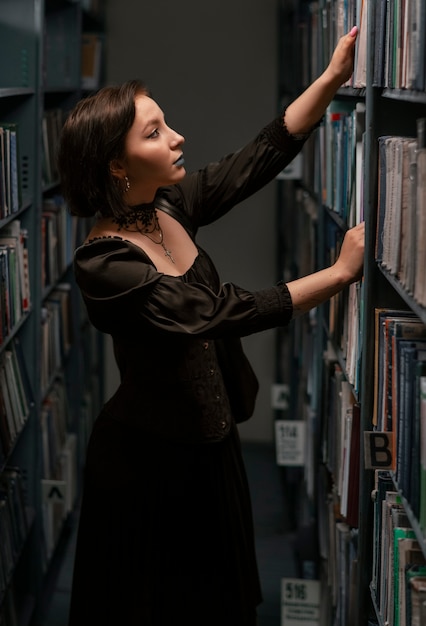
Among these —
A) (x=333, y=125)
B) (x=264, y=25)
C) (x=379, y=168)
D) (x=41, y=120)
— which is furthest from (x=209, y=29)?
(x=379, y=168)

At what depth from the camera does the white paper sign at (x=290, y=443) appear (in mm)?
3830

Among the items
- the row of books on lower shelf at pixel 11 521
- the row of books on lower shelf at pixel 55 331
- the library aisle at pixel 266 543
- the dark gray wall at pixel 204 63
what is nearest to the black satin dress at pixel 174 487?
the row of books on lower shelf at pixel 11 521

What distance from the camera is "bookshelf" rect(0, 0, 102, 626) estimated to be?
3.06 meters

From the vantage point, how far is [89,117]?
2.33 m

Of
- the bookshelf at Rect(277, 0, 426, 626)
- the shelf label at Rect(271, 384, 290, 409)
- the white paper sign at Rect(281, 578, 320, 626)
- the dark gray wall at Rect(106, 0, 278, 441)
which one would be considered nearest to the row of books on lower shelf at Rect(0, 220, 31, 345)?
the bookshelf at Rect(277, 0, 426, 626)

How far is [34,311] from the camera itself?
3416 mm

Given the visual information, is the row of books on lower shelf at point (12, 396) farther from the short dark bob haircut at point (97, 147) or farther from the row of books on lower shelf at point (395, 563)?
the row of books on lower shelf at point (395, 563)

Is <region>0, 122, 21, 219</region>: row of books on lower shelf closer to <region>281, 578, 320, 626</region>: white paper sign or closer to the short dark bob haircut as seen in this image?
the short dark bob haircut

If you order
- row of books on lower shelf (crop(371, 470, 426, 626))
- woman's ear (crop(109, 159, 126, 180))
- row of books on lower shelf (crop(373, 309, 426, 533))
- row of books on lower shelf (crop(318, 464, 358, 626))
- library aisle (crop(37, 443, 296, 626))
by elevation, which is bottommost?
library aisle (crop(37, 443, 296, 626))

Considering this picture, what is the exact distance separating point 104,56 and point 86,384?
1.58 meters

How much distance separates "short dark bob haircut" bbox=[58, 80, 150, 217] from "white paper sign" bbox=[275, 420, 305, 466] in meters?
1.64

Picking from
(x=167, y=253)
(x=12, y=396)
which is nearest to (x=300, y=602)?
(x=12, y=396)

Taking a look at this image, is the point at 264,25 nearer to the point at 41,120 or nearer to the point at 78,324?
the point at 78,324

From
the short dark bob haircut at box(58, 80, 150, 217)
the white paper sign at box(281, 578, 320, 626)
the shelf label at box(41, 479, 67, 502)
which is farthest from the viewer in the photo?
the shelf label at box(41, 479, 67, 502)
